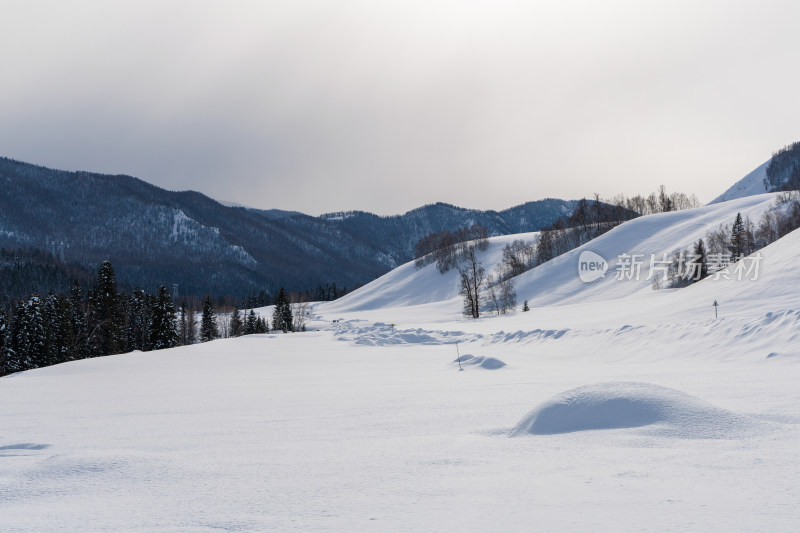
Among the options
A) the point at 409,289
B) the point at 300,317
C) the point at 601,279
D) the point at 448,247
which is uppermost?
the point at 448,247

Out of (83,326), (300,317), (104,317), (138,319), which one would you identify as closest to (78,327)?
(83,326)

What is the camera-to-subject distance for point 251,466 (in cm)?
562

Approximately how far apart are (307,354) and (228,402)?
14.1m

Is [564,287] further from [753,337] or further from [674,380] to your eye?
[674,380]

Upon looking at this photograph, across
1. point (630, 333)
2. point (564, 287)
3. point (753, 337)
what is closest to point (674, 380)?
point (753, 337)

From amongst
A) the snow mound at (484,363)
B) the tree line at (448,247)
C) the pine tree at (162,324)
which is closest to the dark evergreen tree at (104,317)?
the pine tree at (162,324)

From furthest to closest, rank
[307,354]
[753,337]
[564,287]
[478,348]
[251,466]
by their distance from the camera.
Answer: [564,287] → [478,348] → [307,354] → [753,337] → [251,466]

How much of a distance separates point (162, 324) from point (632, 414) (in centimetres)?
5488

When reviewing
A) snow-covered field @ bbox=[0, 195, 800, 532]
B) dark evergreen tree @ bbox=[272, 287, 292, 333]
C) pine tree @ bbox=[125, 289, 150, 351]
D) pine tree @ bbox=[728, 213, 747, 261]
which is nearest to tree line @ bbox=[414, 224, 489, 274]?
dark evergreen tree @ bbox=[272, 287, 292, 333]

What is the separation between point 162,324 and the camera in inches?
2114

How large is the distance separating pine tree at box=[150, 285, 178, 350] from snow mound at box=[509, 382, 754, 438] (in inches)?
2096

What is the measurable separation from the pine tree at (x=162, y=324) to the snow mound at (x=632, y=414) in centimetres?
5324

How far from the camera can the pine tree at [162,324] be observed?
53.3 meters

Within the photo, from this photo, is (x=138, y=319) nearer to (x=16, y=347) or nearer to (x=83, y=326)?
(x=83, y=326)
